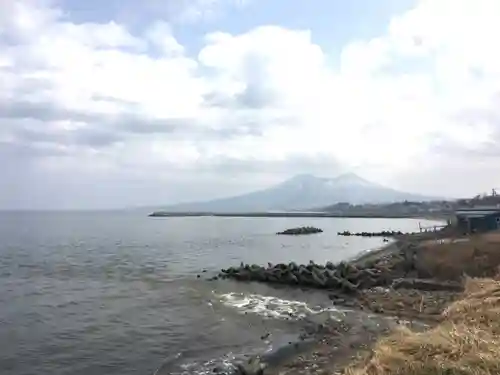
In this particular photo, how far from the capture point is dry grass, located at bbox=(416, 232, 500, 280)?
89.5ft

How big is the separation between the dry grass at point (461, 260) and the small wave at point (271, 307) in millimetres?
9126

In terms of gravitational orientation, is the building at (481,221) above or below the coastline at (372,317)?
above

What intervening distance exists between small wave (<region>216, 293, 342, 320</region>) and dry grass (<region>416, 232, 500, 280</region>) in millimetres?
9126

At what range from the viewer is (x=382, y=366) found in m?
6.64

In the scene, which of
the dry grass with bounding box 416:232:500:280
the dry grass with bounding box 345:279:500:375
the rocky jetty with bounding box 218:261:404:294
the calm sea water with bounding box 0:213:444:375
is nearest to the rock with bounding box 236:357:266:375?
the calm sea water with bounding box 0:213:444:375

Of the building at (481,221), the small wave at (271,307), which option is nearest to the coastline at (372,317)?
the small wave at (271,307)

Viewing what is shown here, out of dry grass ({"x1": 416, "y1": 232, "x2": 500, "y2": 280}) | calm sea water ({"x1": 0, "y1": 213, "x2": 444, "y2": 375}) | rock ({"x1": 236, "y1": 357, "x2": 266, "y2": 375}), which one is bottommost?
calm sea water ({"x1": 0, "y1": 213, "x2": 444, "y2": 375})

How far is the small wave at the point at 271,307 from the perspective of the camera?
72.0 feet

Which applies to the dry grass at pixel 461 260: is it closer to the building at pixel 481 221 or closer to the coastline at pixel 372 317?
the coastline at pixel 372 317

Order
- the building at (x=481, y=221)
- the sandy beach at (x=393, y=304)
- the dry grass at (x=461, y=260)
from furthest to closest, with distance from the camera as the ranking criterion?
the building at (x=481, y=221) < the dry grass at (x=461, y=260) < the sandy beach at (x=393, y=304)

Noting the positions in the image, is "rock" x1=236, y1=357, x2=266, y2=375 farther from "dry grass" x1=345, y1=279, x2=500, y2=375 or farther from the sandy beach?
"dry grass" x1=345, y1=279, x2=500, y2=375

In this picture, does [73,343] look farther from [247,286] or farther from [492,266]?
[492,266]

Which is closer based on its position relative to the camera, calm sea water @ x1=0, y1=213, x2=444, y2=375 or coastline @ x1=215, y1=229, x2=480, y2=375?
coastline @ x1=215, y1=229, x2=480, y2=375

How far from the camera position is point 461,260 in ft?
94.8
